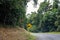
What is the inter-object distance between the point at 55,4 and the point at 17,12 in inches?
1619

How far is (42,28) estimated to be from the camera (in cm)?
6662

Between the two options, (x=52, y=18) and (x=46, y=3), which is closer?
(x=52, y=18)

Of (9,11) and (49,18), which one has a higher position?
(9,11)

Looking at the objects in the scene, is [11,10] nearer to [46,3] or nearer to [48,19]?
[48,19]

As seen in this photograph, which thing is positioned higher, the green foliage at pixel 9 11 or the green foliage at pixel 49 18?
the green foliage at pixel 9 11

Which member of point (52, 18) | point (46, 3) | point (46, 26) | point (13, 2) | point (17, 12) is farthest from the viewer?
point (46, 3)

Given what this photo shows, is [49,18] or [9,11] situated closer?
[9,11]

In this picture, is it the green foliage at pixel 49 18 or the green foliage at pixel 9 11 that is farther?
the green foliage at pixel 49 18

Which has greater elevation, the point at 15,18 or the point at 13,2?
the point at 13,2

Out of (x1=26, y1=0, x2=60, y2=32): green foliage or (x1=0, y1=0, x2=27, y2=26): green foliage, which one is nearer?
(x1=0, y1=0, x2=27, y2=26): green foliage

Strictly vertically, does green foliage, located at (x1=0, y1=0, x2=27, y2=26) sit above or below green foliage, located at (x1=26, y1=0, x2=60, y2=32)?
above

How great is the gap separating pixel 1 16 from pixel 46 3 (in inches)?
2207

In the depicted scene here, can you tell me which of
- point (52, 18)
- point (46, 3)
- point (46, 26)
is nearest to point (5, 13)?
point (52, 18)

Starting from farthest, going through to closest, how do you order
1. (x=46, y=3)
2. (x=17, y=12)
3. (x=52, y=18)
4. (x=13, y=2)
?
(x=46, y=3), (x=52, y=18), (x=17, y=12), (x=13, y=2)
